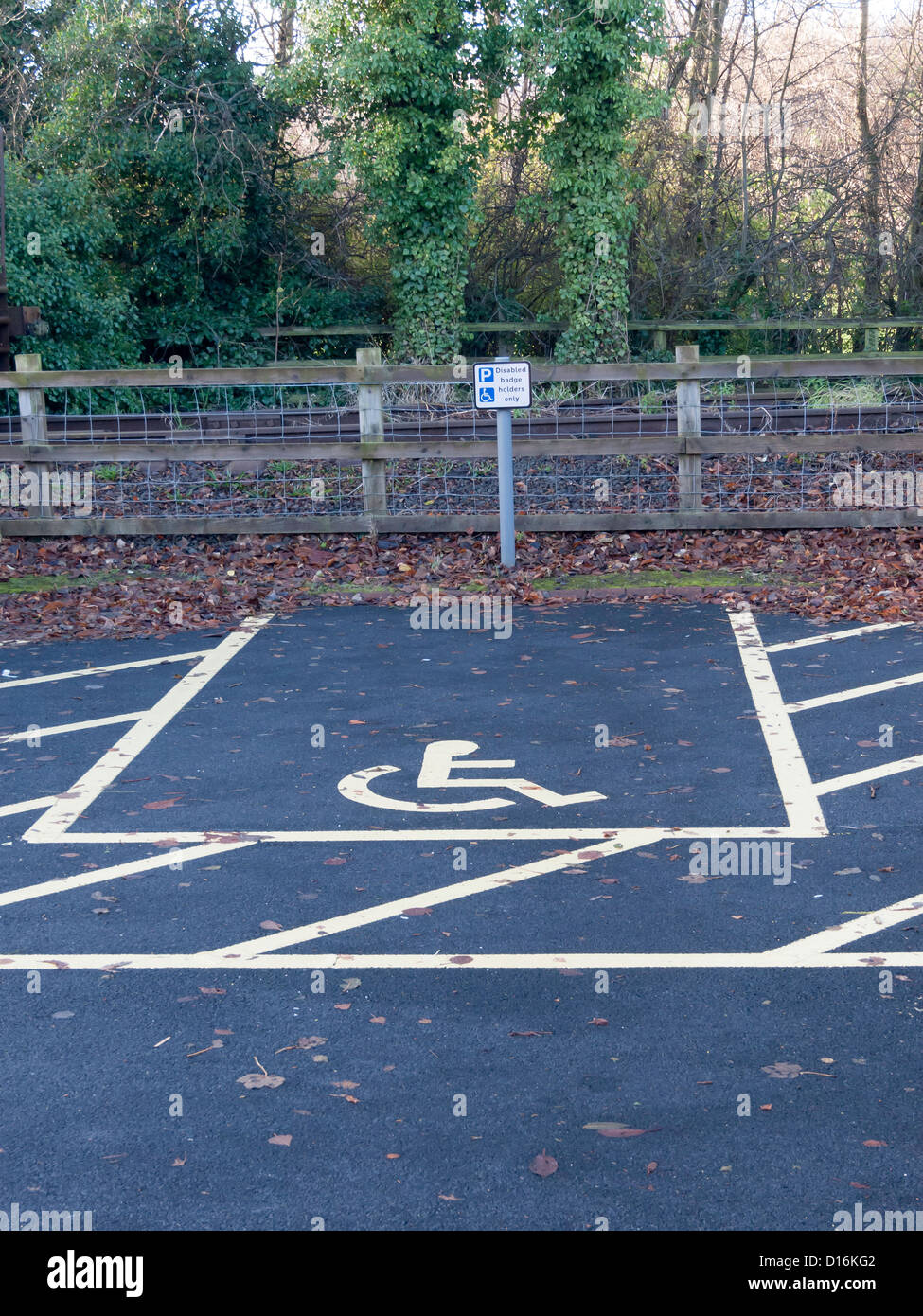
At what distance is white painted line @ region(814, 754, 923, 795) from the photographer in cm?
636

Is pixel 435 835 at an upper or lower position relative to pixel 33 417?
→ lower

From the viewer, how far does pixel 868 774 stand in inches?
257

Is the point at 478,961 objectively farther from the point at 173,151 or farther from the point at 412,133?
the point at 173,151

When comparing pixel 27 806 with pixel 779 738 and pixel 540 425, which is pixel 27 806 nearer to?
pixel 779 738

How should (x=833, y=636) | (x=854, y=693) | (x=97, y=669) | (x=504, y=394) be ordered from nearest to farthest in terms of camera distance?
1. (x=854, y=693)
2. (x=97, y=669)
3. (x=833, y=636)
4. (x=504, y=394)

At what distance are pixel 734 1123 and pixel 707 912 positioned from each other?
1385mm

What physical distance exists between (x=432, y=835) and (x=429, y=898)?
671 millimetres

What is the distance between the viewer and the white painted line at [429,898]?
486 centimetres

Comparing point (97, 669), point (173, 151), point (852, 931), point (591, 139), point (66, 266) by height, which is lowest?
point (852, 931)

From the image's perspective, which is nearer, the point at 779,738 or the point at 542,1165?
the point at 542,1165

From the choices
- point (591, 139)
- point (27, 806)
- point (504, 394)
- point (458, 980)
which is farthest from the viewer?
point (591, 139)

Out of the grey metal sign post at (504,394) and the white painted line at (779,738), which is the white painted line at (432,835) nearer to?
the white painted line at (779,738)

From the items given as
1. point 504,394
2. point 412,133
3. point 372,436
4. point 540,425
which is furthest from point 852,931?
point 412,133

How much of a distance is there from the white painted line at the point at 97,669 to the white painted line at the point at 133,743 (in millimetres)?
137
